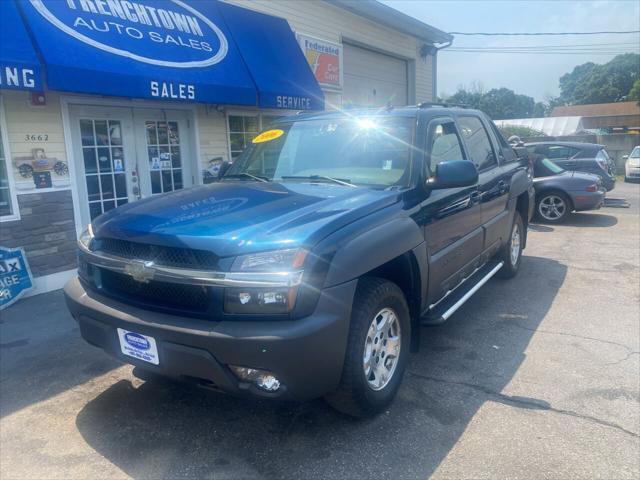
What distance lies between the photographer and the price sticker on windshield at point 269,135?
14.6 ft

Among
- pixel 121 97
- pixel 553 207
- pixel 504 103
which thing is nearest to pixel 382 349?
pixel 121 97

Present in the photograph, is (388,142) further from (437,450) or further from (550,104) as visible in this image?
(550,104)

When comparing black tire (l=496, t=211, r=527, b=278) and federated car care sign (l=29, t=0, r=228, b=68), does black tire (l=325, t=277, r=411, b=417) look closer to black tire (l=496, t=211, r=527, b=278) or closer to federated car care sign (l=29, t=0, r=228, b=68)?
black tire (l=496, t=211, r=527, b=278)

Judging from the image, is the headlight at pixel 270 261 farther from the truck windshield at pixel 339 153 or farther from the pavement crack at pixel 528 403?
the pavement crack at pixel 528 403

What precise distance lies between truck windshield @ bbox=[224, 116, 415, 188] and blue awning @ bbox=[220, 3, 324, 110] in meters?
4.28

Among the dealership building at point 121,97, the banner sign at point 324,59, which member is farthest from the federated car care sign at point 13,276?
the banner sign at point 324,59

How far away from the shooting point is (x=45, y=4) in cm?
584

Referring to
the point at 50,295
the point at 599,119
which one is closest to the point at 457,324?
the point at 50,295

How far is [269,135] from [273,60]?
507cm

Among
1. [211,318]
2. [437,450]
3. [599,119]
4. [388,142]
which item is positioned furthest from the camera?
[599,119]

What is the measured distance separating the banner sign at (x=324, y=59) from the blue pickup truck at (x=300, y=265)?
672 cm

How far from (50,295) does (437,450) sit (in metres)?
5.18

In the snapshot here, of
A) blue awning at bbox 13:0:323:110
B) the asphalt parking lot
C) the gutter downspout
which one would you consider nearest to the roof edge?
the gutter downspout

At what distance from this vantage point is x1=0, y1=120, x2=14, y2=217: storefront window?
5880 millimetres
